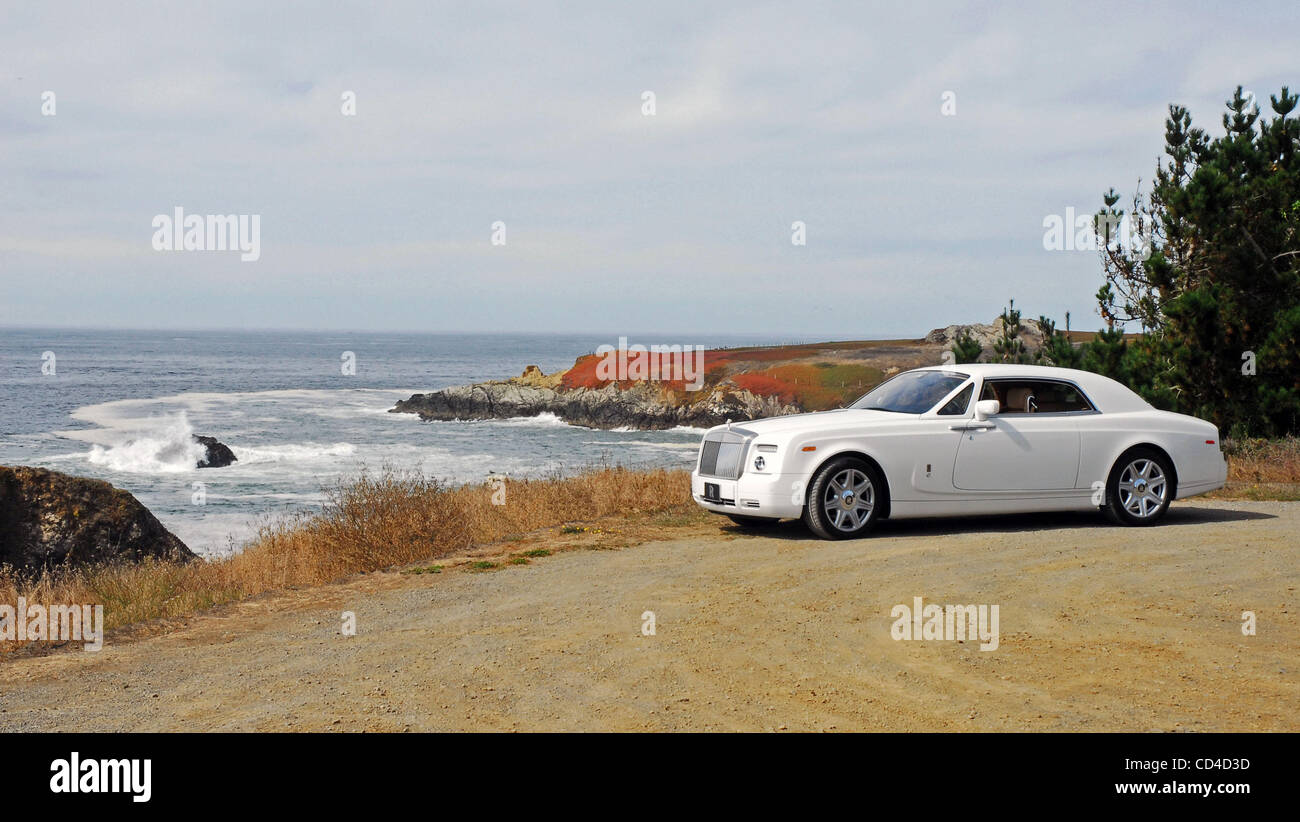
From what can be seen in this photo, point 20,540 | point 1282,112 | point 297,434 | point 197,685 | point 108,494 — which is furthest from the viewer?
point 297,434

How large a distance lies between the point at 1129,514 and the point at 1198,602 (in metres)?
3.94

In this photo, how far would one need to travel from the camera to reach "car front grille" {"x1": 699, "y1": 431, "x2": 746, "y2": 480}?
38.5 ft

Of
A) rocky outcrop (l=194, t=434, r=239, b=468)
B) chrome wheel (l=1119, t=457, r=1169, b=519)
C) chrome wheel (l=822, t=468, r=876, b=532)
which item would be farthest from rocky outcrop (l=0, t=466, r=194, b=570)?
rocky outcrop (l=194, t=434, r=239, b=468)

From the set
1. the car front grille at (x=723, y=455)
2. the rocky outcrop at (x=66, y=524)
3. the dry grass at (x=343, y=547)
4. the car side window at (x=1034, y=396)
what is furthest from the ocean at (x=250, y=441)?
the car side window at (x=1034, y=396)

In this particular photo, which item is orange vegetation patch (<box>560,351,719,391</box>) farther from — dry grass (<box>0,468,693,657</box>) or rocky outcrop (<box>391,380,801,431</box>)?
dry grass (<box>0,468,693,657</box>)

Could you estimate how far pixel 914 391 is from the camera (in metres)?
12.3

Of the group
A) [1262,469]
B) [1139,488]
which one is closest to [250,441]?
[1262,469]

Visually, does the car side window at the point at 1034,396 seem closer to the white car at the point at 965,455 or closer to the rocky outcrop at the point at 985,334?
the white car at the point at 965,455

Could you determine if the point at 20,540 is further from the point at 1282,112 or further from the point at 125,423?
the point at 125,423

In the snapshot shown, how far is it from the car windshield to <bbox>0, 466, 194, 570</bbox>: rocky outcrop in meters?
9.88

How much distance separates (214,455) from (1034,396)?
32.6 metres

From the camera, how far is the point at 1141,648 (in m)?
7.11

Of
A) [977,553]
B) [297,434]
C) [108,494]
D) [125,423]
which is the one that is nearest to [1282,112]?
[977,553]
